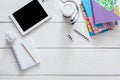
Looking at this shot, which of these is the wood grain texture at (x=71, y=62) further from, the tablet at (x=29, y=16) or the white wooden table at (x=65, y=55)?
the tablet at (x=29, y=16)

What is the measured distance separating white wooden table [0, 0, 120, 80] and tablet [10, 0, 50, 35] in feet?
0.07

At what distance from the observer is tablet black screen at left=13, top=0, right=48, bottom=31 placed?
1.13 meters

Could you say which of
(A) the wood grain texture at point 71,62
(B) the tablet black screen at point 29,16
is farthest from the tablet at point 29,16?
(A) the wood grain texture at point 71,62

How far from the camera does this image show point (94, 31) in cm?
112

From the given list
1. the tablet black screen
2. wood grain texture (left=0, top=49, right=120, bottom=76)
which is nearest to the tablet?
the tablet black screen

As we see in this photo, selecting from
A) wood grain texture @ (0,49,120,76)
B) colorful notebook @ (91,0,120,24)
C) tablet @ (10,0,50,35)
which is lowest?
wood grain texture @ (0,49,120,76)

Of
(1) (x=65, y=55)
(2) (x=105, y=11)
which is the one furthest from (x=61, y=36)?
(2) (x=105, y=11)

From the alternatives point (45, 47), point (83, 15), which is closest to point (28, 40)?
point (45, 47)

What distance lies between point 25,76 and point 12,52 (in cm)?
11

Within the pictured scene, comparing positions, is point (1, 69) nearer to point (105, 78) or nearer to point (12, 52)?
point (12, 52)

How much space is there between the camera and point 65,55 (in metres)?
1.12

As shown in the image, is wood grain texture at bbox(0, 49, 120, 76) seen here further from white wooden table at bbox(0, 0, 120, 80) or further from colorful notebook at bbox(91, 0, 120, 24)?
colorful notebook at bbox(91, 0, 120, 24)

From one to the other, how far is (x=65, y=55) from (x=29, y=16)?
0.70 feet

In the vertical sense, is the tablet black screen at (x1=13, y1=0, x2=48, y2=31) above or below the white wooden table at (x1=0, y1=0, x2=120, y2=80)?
Answer: above
